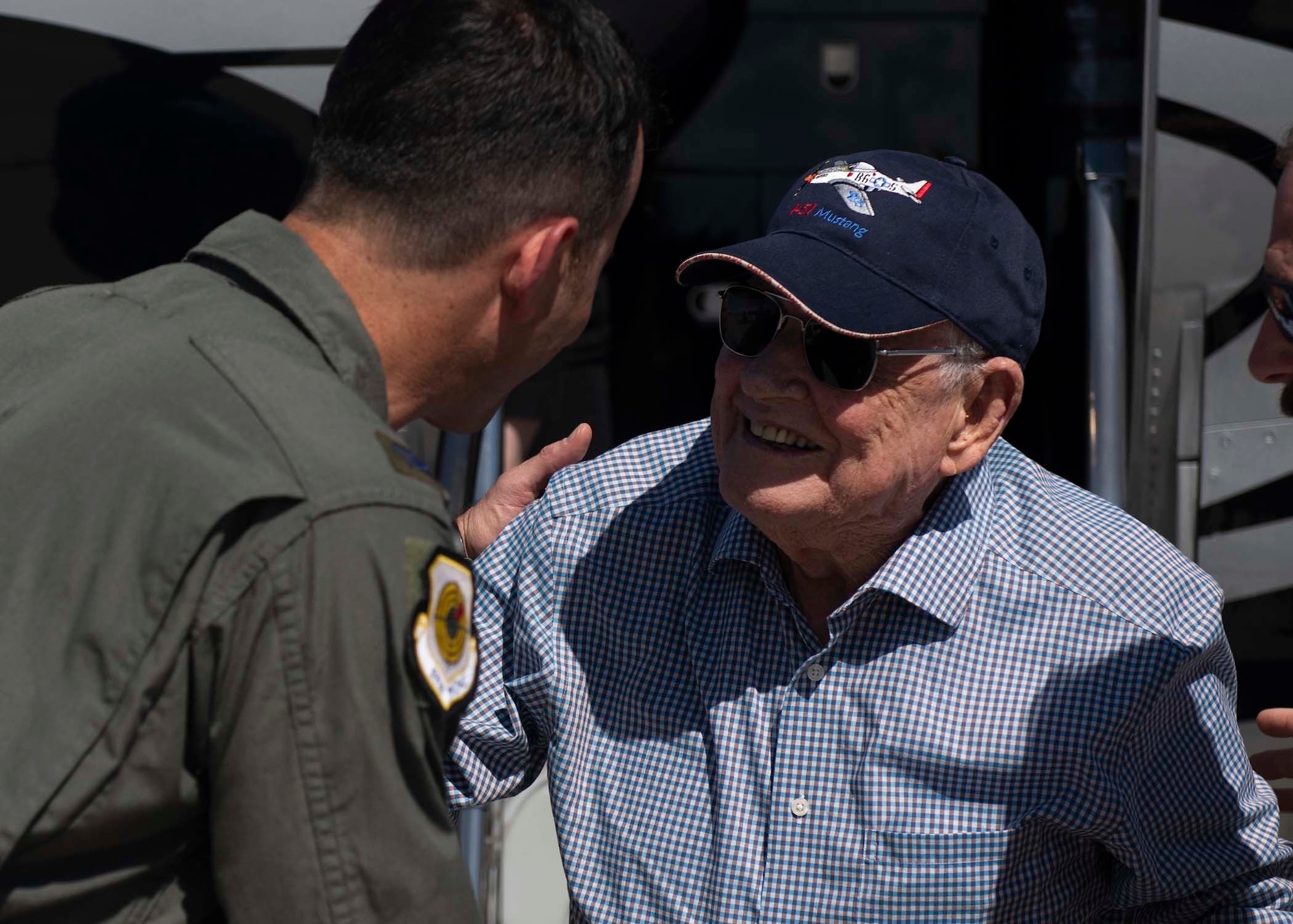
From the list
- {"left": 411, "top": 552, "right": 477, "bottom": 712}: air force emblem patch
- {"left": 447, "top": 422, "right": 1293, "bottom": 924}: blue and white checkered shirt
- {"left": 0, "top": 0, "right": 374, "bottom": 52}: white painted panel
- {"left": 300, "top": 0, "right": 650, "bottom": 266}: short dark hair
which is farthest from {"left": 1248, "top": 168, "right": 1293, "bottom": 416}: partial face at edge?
{"left": 0, "top": 0, "right": 374, "bottom": 52}: white painted panel

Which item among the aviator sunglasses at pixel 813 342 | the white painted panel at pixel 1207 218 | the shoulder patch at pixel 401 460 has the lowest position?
the white painted panel at pixel 1207 218

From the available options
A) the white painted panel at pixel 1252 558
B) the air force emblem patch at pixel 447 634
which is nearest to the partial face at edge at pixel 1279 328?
the air force emblem patch at pixel 447 634

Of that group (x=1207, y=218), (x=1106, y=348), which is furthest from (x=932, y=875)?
(x=1207, y=218)

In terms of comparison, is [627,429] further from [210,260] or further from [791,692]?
[210,260]

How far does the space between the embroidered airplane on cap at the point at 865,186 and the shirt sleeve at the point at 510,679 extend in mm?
584

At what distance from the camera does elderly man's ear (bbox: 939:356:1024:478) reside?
1749mm

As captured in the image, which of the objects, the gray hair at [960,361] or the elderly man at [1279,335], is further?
the gray hair at [960,361]

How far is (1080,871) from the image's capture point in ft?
5.50

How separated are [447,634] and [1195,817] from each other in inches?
38.3

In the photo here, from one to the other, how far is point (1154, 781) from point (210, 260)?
118 cm

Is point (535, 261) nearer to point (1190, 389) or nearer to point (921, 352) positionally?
point (921, 352)

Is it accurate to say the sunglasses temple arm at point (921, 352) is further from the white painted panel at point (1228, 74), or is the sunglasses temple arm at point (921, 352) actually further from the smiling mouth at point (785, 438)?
the white painted panel at point (1228, 74)

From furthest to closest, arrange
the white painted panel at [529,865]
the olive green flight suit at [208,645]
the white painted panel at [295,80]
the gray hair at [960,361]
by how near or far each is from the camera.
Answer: the white painted panel at [295,80], the white painted panel at [529,865], the gray hair at [960,361], the olive green flight suit at [208,645]

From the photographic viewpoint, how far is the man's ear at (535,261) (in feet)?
4.55
